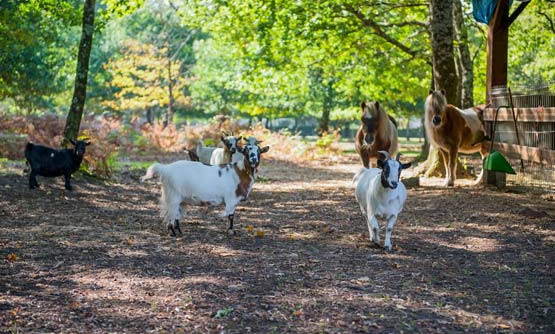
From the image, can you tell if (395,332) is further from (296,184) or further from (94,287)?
(296,184)

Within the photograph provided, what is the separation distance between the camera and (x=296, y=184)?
16.8 metres

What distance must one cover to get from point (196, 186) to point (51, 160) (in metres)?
5.57

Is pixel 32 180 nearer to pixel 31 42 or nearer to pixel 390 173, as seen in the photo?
pixel 31 42

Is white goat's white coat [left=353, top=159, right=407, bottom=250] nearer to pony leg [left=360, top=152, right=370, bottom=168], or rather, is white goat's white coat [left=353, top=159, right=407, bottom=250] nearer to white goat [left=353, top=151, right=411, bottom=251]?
white goat [left=353, top=151, right=411, bottom=251]

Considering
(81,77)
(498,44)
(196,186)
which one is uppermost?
(498,44)

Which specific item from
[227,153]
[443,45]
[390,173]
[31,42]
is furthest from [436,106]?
[31,42]

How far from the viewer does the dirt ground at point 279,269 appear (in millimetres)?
5375

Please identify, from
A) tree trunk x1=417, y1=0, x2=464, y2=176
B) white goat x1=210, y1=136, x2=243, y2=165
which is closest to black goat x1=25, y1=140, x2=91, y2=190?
white goat x1=210, y1=136, x2=243, y2=165

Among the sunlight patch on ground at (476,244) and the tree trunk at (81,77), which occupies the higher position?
the tree trunk at (81,77)

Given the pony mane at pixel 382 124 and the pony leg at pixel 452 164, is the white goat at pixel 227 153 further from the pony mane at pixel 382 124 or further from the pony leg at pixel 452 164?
the pony leg at pixel 452 164

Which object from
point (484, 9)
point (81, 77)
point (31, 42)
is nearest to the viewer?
point (484, 9)

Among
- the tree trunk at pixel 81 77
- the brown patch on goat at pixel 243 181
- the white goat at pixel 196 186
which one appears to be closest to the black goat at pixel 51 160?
the tree trunk at pixel 81 77

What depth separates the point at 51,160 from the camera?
13.3 m

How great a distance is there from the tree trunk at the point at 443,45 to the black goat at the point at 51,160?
853 centimetres
